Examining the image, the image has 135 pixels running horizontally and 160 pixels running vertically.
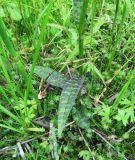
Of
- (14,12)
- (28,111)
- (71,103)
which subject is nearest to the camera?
(71,103)

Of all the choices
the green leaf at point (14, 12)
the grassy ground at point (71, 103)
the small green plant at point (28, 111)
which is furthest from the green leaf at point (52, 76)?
the green leaf at point (14, 12)

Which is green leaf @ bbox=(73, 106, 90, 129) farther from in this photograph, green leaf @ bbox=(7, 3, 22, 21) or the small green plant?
green leaf @ bbox=(7, 3, 22, 21)

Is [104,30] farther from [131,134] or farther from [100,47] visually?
[131,134]

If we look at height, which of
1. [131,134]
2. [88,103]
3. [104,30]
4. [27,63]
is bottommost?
[131,134]

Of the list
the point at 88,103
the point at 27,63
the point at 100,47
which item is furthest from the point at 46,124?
the point at 100,47

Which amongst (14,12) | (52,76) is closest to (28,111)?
(52,76)

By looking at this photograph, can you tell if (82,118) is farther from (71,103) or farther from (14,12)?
(14,12)

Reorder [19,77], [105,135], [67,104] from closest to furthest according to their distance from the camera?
[67,104] → [105,135] → [19,77]

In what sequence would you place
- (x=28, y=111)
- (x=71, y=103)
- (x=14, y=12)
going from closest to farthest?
(x=71, y=103) → (x=28, y=111) → (x=14, y=12)
